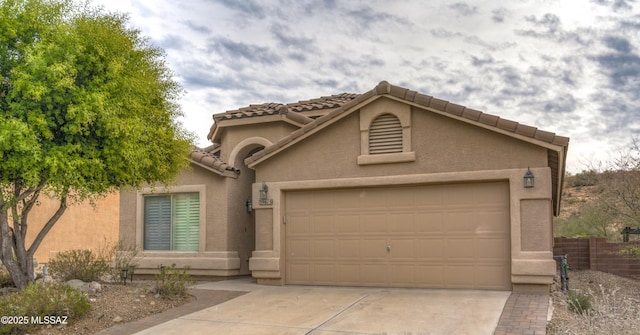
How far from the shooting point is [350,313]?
29.9 ft

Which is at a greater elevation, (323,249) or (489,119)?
(489,119)

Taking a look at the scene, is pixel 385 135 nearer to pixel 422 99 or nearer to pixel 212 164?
pixel 422 99

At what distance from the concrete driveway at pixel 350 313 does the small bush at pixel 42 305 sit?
4.27 ft

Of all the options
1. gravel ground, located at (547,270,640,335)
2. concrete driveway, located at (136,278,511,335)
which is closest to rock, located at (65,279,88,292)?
concrete driveway, located at (136,278,511,335)

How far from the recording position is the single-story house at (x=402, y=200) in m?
10.6

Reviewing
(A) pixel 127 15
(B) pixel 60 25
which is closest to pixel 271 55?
(A) pixel 127 15

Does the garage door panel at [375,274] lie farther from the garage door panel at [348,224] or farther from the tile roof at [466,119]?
the tile roof at [466,119]

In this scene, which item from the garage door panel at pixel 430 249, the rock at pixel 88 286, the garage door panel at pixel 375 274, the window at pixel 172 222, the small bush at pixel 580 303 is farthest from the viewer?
the window at pixel 172 222

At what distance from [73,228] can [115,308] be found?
10.9m

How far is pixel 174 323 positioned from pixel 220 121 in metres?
7.65

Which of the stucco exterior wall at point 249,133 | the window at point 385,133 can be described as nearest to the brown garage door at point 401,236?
the window at point 385,133

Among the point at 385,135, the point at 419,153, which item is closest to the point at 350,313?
the point at 419,153

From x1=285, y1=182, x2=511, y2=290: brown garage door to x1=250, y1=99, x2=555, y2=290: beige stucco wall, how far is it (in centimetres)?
28

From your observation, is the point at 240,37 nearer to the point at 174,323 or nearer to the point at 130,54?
the point at 130,54
